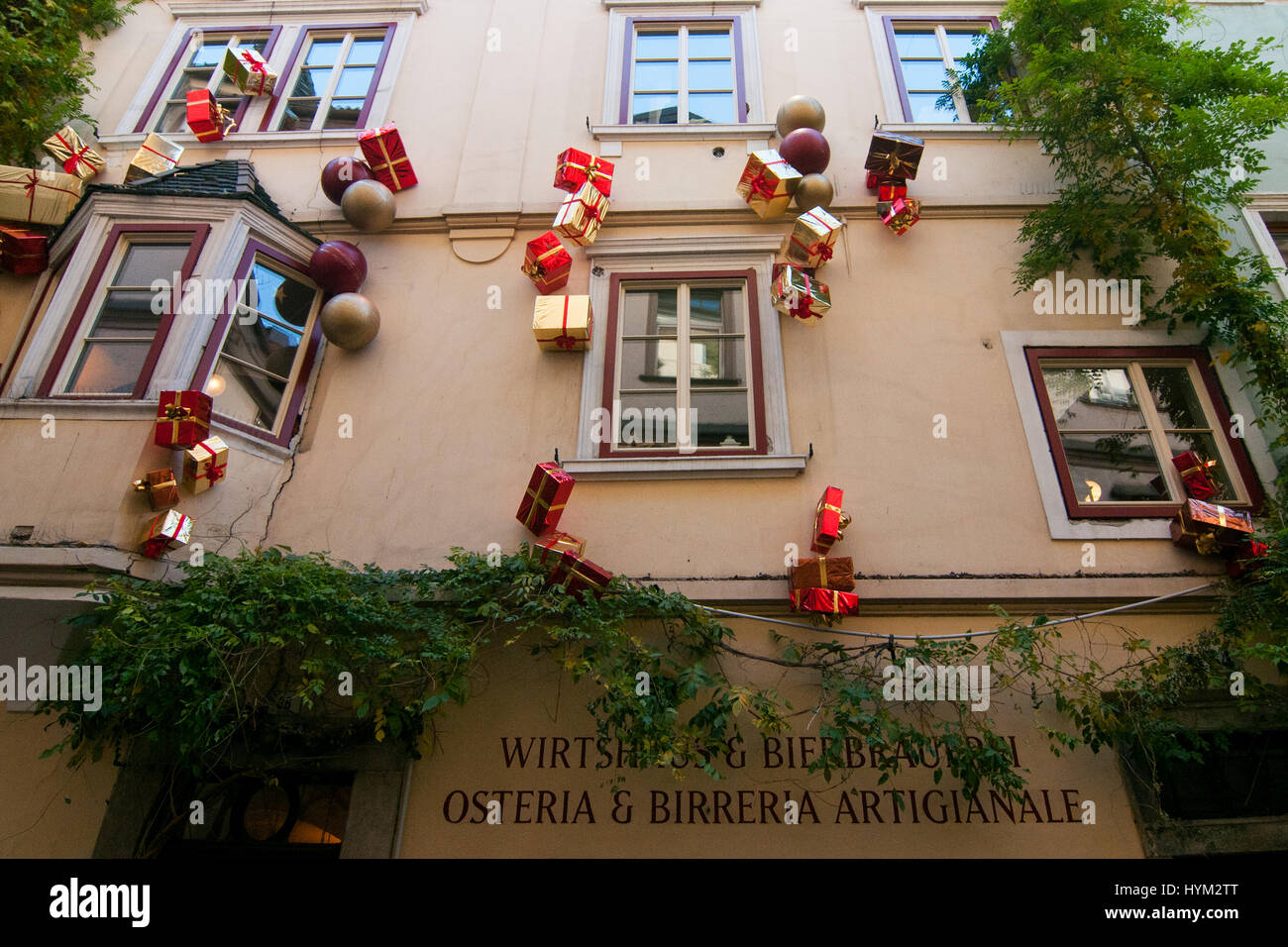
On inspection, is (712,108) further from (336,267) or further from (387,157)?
(336,267)

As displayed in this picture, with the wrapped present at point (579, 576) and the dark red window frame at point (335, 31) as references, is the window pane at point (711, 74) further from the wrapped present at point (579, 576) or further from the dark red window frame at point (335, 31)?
the wrapped present at point (579, 576)

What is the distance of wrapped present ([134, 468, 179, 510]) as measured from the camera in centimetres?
493

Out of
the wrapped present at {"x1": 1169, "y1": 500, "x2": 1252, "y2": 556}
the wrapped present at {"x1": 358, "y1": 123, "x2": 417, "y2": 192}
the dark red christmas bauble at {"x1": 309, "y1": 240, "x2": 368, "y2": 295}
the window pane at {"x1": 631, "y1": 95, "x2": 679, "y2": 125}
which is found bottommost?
the wrapped present at {"x1": 1169, "y1": 500, "x2": 1252, "y2": 556}

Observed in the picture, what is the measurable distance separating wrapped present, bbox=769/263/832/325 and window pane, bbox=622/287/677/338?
2.98 ft

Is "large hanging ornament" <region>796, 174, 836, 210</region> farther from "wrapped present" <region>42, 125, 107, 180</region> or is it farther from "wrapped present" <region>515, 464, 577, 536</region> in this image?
"wrapped present" <region>42, 125, 107, 180</region>

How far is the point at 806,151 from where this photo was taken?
6.64 m

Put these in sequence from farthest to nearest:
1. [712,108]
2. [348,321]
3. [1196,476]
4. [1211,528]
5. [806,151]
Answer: [712,108] → [806,151] → [348,321] → [1196,476] → [1211,528]

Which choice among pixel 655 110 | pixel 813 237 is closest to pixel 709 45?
pixel 655 110

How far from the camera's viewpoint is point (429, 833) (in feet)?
15.4

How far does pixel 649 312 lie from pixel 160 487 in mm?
3771

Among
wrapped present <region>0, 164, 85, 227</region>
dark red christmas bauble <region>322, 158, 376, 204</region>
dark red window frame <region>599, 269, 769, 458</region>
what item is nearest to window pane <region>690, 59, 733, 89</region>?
dark red window frame <region>599, 269, 769, 458</region>
